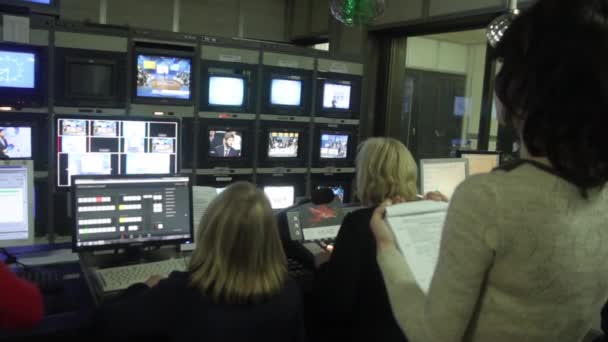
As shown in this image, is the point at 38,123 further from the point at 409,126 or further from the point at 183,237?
the point at 409,126

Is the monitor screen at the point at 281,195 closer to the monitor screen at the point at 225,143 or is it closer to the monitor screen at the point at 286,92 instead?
the monitor screen at the point at 225,143

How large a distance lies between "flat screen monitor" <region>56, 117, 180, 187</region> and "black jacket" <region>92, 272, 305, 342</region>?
158 cm

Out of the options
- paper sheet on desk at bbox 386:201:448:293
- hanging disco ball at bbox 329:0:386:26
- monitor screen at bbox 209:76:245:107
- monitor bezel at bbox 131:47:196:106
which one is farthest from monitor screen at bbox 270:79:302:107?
paper sheet on desk at bbox 386:201:448:293

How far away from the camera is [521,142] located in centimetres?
75

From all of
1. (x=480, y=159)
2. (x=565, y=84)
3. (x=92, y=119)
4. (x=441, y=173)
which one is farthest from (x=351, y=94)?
(x=565, y=84)

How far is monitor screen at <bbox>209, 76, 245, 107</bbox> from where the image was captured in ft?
11.9

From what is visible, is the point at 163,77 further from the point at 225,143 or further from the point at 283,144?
the point at 283,144

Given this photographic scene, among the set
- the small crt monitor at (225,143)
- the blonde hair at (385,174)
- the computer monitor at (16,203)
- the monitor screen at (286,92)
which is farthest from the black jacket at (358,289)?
the monitor screen at (286,92)

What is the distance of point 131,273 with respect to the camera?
1.76m

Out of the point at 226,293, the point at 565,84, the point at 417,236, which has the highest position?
the point at 565,84

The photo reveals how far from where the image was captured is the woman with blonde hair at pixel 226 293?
4.13 ft

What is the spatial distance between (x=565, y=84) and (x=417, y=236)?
479mm

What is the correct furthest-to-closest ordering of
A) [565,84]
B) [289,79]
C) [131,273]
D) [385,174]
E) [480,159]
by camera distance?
1. [289,79]
2. [480,159]
3. [385,174]
4. [131,273]
5. [565,84]

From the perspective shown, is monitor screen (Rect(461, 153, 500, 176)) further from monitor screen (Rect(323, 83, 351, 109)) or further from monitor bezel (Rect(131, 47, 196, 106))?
monitor bezel (Rect(131, 47, 196, 106))
